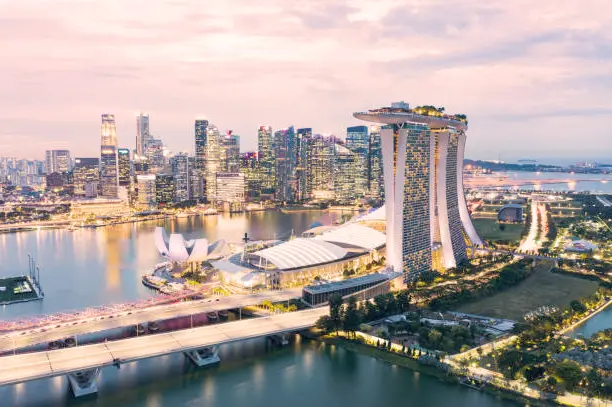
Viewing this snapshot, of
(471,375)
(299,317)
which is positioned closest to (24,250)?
(299,317)

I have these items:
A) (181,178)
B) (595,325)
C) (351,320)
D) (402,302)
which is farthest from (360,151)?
(351,320)

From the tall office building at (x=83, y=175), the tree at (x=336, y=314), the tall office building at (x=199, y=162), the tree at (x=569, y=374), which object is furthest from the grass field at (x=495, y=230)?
the tall office building at (x=83, y=175)

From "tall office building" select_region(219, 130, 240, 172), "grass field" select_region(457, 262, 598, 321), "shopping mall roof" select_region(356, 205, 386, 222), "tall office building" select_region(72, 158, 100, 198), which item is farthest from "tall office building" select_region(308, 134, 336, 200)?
"grass field" select_region(457, 262, 598, 321)

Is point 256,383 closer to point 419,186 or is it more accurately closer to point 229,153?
point 419,186

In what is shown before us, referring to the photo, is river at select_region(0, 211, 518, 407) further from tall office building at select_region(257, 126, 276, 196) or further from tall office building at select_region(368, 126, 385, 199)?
tall office building at select_region(257, 126, 276, 196)

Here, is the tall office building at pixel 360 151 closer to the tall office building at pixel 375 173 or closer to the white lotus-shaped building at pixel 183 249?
the tall office building at pixel 375 173

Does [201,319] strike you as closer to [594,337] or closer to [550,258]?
[594,337]
